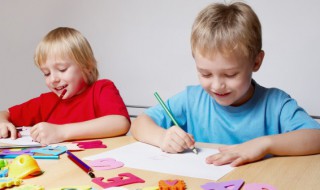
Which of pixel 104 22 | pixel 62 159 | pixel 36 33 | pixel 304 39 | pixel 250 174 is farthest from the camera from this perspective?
pixel 36 33

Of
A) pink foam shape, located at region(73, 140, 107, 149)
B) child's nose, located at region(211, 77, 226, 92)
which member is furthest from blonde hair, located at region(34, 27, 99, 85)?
child's nose, located at region(211, 77, 226, 92)

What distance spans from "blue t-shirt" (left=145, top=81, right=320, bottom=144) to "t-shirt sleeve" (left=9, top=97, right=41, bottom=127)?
0.44m

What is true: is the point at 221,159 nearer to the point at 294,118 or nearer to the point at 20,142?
the point at 294,118

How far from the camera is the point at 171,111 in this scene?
1122mm

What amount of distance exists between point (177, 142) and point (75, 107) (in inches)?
21.1

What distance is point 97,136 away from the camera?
1.01 metres

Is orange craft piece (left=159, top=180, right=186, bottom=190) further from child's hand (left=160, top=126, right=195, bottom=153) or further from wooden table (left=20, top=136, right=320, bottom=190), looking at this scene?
child's hand (left=160, top=126, right=195, bottom=153)

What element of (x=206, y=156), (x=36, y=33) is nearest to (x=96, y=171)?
(x=206, y=156)

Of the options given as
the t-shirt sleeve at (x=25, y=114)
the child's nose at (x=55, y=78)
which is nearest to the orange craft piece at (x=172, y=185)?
the child's nose at (x=55, y=78)

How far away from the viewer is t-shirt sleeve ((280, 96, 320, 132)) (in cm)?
90

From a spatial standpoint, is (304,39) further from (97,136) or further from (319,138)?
(97,136)

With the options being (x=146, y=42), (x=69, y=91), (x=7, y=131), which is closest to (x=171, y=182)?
(x=7, y=131)

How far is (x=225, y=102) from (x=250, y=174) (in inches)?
12.5

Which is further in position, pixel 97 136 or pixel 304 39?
pixel 304 39
